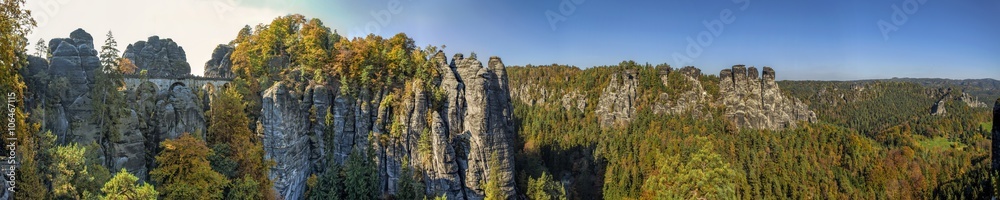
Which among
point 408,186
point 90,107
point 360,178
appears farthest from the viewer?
point 408,186

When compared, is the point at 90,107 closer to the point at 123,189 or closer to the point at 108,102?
the point at 108,102

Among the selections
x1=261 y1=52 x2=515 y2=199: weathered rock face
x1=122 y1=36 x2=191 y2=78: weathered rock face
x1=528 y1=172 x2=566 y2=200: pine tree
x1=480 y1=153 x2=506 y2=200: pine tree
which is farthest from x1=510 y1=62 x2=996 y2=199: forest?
x1=122 y1=36 x2=191 y2=78: weathered rock face

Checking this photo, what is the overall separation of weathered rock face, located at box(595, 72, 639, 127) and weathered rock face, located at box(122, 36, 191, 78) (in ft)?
215

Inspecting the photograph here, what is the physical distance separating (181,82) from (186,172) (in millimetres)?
10339

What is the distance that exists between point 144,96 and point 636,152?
55.2 m

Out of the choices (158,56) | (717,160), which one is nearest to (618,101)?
(717,160)

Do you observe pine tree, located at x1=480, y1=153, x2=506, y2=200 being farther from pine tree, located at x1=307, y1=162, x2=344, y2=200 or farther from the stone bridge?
the stone bridge

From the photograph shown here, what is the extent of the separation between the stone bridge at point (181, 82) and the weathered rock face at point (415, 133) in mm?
6602

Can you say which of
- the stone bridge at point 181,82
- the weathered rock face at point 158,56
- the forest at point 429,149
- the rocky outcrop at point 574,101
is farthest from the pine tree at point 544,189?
the rocky outcrop at point 574,101

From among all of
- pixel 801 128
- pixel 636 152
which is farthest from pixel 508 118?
pixel 801 128

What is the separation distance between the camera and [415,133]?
37.3 meters

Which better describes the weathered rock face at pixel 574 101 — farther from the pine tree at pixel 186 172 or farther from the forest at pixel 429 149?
the pine tree at pixel 186 172

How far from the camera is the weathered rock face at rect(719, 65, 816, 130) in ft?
241

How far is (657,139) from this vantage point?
216 ft
